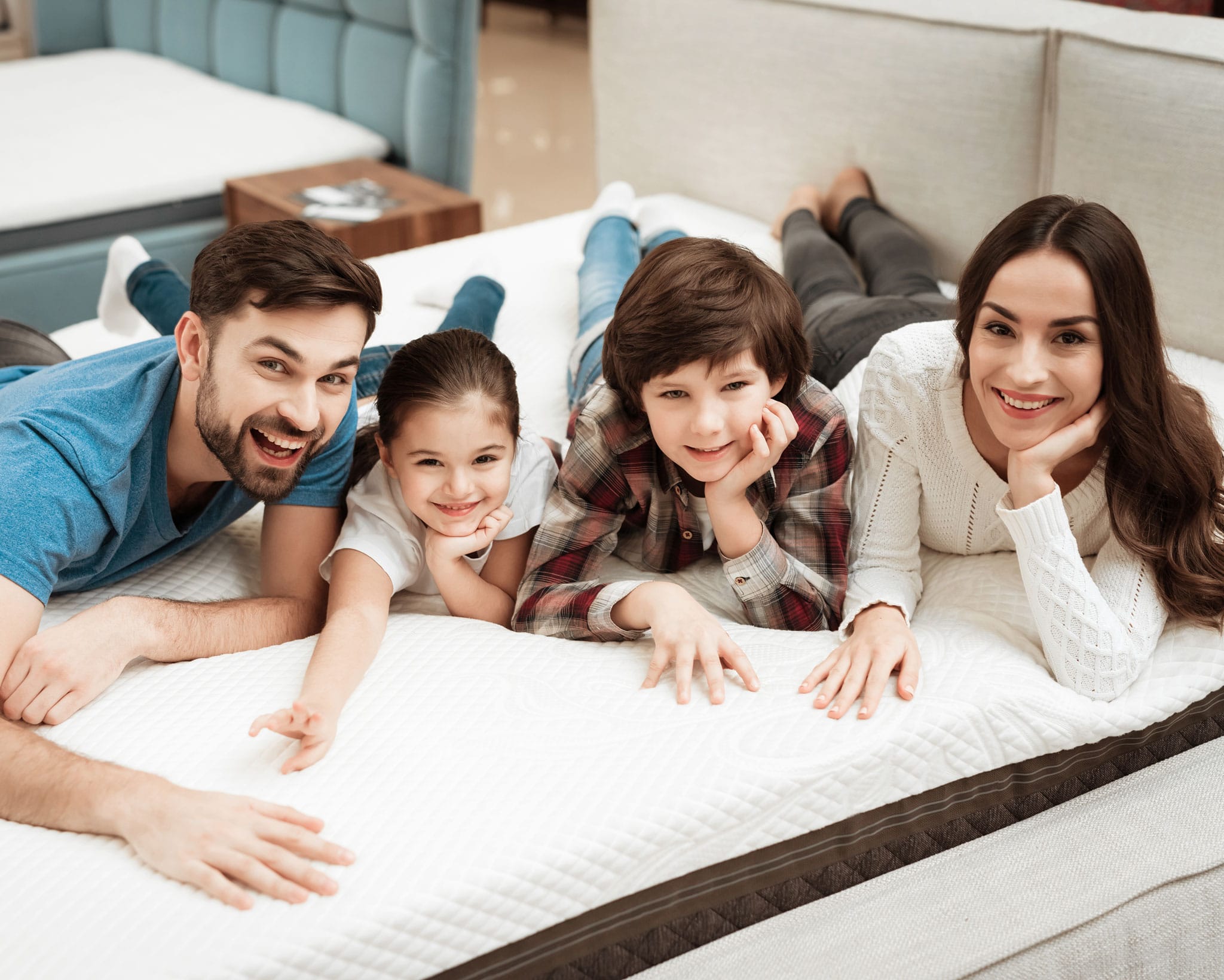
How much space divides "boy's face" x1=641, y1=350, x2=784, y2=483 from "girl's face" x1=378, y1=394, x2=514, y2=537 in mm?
180

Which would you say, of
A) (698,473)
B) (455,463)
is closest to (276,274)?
(455,463)

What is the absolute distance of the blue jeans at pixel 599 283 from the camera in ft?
5.49

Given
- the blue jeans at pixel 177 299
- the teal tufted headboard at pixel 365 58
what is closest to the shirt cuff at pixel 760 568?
the blue jeans at pixel 177 299

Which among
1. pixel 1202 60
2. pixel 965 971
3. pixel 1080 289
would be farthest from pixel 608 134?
pixel 965 971

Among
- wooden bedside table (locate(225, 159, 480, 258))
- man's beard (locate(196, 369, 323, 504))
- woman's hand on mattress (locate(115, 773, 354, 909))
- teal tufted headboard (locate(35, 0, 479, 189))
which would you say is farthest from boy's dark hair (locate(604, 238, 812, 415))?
teal tufted headboard (locate(35, 0, 479, 189))

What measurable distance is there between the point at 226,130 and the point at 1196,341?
98.3 inches

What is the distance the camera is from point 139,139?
3.05m

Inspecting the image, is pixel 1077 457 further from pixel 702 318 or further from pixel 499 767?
pixel 499 767

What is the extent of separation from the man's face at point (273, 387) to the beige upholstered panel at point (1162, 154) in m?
1.16

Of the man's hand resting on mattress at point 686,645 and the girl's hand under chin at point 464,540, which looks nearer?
the man's hand resting on mattress at point 686,645

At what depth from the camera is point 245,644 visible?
1225 millimetres

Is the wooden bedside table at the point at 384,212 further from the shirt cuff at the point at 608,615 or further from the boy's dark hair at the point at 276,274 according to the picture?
the shirt cuff at the point at 608,615

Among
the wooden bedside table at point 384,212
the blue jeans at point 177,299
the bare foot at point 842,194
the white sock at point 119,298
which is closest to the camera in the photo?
the blue jeans at point 177,299

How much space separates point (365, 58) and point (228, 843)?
Answer: 8.85 ft
